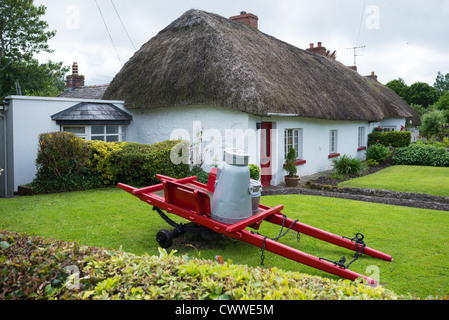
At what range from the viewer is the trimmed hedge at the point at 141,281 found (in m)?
2.53

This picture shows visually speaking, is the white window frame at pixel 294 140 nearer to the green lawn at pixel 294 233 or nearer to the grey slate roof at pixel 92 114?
the green lawn at pixel 294 233

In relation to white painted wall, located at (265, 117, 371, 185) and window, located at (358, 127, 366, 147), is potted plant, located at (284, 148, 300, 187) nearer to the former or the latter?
white painted wall, located at (265, 117, 371, 185)

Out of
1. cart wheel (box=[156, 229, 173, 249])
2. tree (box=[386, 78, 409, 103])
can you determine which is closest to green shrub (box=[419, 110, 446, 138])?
tree (box=[386, 78, 409, 103])

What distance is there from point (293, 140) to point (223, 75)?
3836 millimetres

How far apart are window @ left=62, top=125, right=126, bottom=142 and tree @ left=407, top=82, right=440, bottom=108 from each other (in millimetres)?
47671

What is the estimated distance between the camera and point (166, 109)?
12008 mm

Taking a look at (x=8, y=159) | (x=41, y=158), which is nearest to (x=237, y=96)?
(x=41, y=158)

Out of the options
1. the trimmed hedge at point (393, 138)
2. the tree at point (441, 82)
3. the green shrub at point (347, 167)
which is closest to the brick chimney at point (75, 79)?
the green shrub at point (347, 167)

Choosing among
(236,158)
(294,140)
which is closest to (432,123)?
(294,140)

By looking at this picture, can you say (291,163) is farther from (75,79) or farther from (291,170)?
(75,79)

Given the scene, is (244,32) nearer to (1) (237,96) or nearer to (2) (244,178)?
(1) (237,96)

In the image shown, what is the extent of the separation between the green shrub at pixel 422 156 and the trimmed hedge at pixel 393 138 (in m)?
0.80

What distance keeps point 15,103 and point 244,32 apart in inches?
330

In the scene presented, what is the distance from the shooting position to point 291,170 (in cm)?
1161
